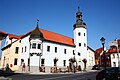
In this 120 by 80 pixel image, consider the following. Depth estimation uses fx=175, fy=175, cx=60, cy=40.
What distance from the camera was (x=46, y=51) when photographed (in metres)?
43.7

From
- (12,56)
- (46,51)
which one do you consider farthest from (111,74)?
(12,56)

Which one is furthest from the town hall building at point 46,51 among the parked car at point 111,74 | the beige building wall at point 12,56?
the parked car at point 111,74

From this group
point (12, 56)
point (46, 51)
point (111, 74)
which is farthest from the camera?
point (12, 56)

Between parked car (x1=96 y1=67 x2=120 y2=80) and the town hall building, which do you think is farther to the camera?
the town hall building

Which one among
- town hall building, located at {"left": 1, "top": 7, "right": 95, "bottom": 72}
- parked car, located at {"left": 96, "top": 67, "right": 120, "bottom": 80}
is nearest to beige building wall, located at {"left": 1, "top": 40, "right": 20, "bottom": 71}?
town hall building, located at {"left": 1, "top": 7, "right": 95, "bottom": 72}

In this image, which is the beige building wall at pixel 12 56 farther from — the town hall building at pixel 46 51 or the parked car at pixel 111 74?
the parked car at pixel 111 74

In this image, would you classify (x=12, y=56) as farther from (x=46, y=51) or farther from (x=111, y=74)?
(x=111, y=74)

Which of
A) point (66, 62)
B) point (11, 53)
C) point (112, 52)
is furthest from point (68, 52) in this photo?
point (112, 52)

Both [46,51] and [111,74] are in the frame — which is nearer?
[111,74]

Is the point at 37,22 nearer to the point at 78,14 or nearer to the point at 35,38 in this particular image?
the point at 35,38

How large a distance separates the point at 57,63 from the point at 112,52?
27446 millimetres

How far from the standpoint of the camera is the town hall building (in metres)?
41.9

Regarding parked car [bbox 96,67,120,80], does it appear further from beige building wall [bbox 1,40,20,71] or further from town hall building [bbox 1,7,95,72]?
beige building wall [bbox 1,40,20,71]

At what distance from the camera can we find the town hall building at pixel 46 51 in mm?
41875
